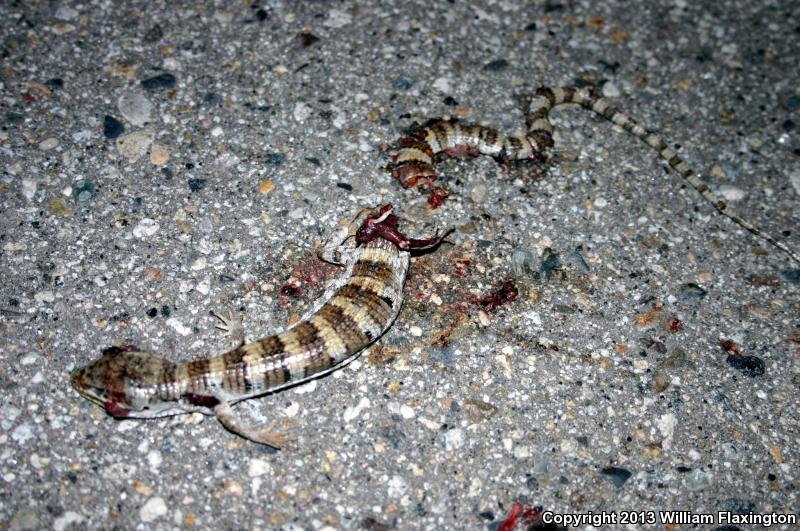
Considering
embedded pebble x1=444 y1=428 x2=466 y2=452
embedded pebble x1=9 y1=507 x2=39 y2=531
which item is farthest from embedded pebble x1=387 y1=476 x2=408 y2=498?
embedded pebble x1=9 y1=507 x2=39 y2=531

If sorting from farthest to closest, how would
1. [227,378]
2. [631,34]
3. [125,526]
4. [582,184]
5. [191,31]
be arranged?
1. [631,34]
2. [191,31]
3. [582,184]
4. [227,378]
5. [125,526]

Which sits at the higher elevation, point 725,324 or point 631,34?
point 631,34

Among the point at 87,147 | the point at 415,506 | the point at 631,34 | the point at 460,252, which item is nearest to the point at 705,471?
the point at 415,506

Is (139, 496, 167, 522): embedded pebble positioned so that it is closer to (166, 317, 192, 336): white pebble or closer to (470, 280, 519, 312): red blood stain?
(166, 317, 192, 336): white pebble

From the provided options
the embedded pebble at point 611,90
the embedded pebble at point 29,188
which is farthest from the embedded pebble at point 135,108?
the embedded pebble at point 611,90

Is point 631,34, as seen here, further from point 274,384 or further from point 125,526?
point 125,526

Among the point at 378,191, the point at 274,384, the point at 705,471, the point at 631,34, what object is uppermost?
the point at 631,34

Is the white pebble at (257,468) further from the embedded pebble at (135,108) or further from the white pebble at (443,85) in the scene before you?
the white pebble at (443,85)
